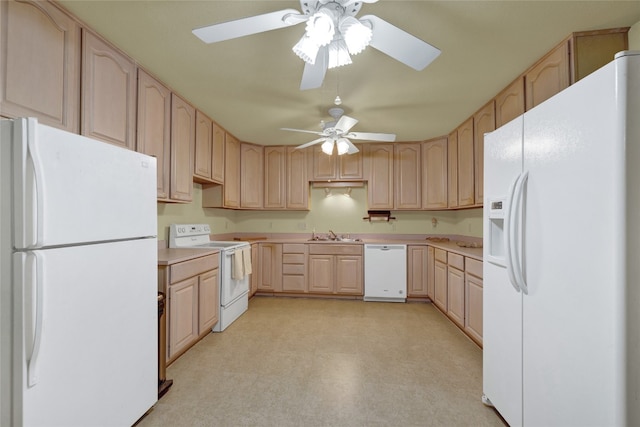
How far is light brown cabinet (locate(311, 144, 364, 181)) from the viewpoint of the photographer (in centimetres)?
439

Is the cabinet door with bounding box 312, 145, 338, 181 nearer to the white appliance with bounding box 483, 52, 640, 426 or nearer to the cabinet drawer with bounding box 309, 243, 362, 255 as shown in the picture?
the cabinet drawer with bounding box 309, 243, 362, 255

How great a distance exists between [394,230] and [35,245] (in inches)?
167

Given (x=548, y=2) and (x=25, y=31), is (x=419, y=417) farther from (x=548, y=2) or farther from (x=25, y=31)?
(x=25, y=31)

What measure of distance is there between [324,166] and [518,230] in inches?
129

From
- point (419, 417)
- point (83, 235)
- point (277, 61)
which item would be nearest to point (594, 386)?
point (419, 417)

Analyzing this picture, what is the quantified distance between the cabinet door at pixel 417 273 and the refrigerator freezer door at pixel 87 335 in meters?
3.24

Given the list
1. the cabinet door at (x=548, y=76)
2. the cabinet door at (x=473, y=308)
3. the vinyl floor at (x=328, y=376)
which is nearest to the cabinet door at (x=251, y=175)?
the vinyl floor at (x=328, y=376)

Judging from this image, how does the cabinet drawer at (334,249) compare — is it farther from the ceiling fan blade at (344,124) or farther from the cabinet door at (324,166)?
the ceiling fan blade at (344,124)

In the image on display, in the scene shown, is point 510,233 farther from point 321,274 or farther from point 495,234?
point 321,274

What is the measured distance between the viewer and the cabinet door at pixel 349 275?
13.3 feet

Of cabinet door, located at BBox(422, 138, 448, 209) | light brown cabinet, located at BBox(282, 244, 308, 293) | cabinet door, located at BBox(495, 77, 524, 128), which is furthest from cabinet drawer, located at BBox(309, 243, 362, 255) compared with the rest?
cabinet door, located at BBox(495, 77, 524, 128)

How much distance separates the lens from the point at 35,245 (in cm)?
107

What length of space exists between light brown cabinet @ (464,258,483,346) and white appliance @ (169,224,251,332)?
8.07ft

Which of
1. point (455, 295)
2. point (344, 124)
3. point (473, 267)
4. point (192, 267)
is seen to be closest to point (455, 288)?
point (455, 295)
